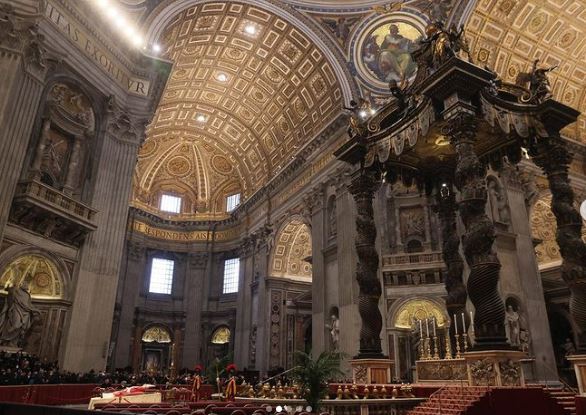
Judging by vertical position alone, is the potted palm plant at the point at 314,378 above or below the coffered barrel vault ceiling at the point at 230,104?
below

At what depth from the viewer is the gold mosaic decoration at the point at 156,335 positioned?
24266mm

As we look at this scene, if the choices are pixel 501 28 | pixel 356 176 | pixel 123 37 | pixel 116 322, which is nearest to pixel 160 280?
pixel 116 322

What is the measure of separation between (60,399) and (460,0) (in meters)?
16.3

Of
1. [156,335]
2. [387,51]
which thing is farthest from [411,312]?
[156,335]

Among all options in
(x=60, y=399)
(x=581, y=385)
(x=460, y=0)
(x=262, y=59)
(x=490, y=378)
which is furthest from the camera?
(x=262, y=59)

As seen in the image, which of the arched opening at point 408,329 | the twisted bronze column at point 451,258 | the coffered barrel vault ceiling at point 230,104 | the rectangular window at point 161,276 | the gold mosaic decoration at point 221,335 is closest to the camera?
the twisted bronze column at point 451,258

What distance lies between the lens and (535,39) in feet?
51.3

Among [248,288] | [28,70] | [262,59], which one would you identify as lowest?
[248,288]

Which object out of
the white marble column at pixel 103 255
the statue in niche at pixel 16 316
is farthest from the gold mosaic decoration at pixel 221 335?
the statue in niche at pixel 16 316

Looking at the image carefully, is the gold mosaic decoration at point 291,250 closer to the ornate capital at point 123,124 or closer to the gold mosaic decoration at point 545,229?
the ornate capital at point 123,124

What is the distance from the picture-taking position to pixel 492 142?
8930 millimetres

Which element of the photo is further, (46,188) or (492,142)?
(46,188)

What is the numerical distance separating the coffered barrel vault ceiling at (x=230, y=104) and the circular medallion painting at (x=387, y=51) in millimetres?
1455

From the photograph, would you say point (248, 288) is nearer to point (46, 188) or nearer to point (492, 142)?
point (46, 188)
